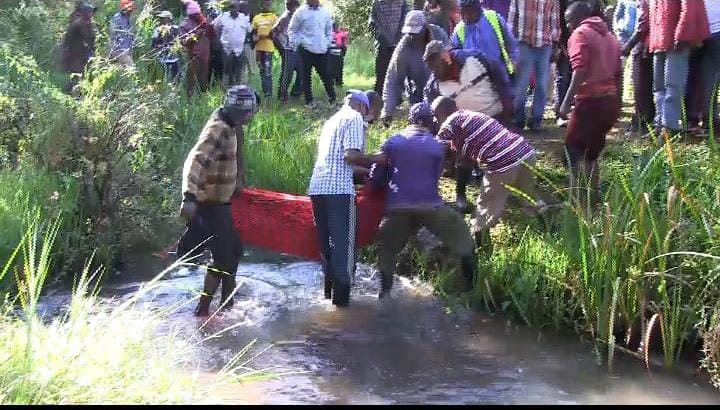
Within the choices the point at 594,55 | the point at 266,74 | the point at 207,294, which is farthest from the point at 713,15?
the point at 266,74

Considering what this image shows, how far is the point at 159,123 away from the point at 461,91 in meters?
3.27

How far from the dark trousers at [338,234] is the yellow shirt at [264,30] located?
24.4 feet

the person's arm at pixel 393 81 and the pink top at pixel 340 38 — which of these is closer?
the person's arm at pixel 393 81

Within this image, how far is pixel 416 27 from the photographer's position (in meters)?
8.79

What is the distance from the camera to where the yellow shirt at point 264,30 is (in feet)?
45.8

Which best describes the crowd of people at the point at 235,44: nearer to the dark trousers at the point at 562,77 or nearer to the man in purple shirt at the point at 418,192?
the dark trousers at the point at 562,77

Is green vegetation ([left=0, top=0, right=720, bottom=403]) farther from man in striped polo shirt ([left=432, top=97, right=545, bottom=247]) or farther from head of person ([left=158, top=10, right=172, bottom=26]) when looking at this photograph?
head of person ([left=158, top=10, right=172, bottom=26])

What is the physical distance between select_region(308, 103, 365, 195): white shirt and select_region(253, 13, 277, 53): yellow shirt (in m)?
7.47

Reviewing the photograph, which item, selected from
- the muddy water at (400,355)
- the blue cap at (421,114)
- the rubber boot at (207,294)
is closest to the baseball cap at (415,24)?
the blue cap at (421,114)

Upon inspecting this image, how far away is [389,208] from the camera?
267 inches

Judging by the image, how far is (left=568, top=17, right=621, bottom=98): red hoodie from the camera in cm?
714

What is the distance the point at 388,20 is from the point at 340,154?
5321 millimetres

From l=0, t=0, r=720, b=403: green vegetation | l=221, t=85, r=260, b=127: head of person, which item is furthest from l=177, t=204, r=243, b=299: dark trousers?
l=0, t=0, r=720, b=403: green vegetation

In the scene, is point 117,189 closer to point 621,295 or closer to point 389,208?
point 389,208
